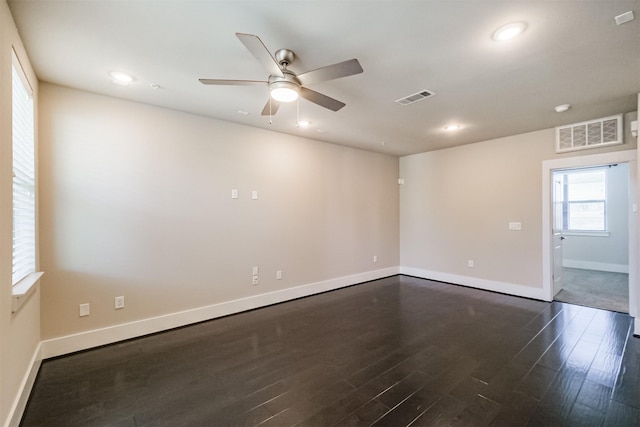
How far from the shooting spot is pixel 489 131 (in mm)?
4375

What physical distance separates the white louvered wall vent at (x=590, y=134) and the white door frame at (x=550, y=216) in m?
0.15

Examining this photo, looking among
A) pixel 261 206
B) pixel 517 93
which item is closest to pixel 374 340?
pixel 261 206

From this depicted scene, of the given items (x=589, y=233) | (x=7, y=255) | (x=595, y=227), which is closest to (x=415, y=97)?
(x=7, y=255)

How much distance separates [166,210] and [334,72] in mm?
2575

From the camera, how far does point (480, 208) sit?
16.5 ft

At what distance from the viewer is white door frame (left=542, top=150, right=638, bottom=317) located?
135 inches

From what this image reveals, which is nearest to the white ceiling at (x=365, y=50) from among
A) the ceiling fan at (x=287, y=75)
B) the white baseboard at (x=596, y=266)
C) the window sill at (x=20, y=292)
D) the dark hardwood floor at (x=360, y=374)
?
the ceiling fan at (x=287, y=75)

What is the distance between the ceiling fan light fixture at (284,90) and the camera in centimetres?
217

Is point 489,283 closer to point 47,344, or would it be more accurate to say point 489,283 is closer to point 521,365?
point 521,365

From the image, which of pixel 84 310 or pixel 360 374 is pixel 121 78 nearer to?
pixel 84 310

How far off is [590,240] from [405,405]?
7.33m

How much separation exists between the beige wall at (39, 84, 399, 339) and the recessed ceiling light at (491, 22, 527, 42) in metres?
3.04

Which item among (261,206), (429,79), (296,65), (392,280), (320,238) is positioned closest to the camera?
(296,65)

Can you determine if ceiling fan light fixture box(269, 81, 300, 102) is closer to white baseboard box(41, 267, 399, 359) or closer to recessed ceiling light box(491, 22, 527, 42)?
recessed ceiling light box(491, 22, 527, 42)
